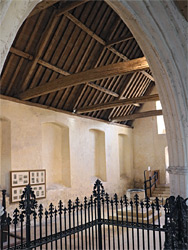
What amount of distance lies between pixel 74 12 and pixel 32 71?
1.96 metres

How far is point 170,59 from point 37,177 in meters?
5.68

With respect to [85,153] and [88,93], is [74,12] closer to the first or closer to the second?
[88,93]

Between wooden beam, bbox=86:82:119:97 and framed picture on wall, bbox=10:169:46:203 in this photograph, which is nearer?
framed picture on wall, bbox=10:169:46:203

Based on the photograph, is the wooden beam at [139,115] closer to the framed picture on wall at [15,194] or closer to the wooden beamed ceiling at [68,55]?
the wooden beamed ceiling at [68,55]

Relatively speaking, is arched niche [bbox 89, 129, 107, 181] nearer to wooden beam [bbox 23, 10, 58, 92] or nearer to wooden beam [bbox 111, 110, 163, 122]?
wooden beam [bbox 111, 110, 163, 122]

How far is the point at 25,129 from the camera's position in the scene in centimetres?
762

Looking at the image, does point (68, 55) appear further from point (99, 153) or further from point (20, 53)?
point (99, 153)

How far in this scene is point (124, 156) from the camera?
43.7 feet

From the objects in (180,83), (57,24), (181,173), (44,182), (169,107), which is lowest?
(44,182)

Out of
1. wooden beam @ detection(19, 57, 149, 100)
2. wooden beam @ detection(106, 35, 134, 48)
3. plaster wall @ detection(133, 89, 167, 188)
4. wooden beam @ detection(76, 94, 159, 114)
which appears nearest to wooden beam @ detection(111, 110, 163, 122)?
wooden beam @ detection(76, 94, 159, 114)

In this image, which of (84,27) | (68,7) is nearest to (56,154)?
(84,27)

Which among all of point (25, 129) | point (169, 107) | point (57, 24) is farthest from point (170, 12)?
point (25, 129)

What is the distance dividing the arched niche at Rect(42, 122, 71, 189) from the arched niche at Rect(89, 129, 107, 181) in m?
1.82

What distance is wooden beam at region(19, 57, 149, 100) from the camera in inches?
227
